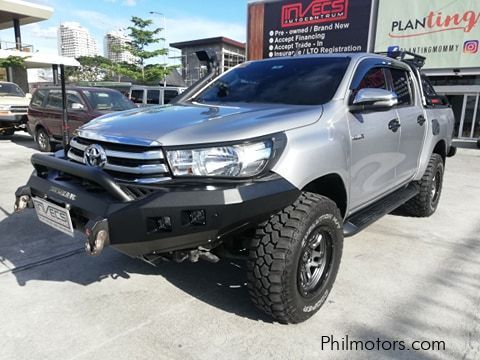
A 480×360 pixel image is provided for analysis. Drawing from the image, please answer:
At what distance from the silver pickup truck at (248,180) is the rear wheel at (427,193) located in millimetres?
1485

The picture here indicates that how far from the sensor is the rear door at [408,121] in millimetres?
3953

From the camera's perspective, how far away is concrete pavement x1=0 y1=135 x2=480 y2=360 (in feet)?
7.92

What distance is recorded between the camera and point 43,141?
1030cm

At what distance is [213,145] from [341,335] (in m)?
1.45

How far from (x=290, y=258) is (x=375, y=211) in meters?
1.48

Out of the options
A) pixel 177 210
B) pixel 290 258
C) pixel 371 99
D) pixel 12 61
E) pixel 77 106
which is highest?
pixel 12 61

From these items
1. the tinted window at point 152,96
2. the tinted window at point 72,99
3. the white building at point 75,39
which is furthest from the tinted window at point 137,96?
the white building at point 75,39

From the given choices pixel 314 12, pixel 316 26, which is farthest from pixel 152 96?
pixel 314 12

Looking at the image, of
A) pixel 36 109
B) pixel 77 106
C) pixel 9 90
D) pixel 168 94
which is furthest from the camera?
pixel 168 94

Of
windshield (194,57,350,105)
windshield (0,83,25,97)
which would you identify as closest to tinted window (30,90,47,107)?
windshield (0,83,25,97)

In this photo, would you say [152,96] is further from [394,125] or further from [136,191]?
[136,191]

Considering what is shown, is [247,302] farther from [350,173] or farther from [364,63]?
[364,63]

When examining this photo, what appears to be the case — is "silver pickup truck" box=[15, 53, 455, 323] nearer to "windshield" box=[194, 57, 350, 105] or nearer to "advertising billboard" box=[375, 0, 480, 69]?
"windshield" box=[194, 57, 350, 105]

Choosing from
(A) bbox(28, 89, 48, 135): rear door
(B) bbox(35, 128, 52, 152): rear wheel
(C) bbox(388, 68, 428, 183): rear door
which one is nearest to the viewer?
(C) bbox(388, 68, 428, 183): rear door
